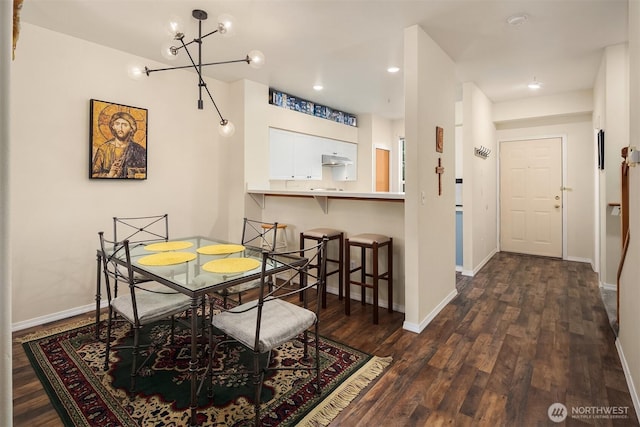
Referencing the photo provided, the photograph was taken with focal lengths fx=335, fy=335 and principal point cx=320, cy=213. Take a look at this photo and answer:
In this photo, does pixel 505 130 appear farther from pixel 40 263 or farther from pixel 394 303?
pixel 40 263

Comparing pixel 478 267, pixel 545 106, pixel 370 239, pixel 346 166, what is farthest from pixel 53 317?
pixel 545 106

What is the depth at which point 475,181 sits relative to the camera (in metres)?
4.55

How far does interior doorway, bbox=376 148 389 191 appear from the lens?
21.3ft

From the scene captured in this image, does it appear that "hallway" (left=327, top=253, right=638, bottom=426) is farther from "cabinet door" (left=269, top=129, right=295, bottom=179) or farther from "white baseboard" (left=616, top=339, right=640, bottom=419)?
"cabinet door" (left=269, top=129, right=295, bottom=179)

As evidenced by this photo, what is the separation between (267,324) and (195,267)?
0.61m

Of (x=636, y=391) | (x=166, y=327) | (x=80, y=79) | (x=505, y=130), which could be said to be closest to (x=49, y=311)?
(x=166, y=327)

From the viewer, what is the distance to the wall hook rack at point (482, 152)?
180 inches

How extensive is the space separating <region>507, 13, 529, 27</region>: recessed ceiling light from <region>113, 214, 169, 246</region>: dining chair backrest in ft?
11.3

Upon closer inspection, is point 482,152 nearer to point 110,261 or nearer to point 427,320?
point 427,320

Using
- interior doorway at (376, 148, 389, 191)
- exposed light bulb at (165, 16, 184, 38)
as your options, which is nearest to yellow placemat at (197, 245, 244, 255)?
exposed light bulb at (165, 16, 184, 38)

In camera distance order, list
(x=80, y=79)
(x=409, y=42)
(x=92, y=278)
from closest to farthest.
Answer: (x=409, y=42), (x=80, y=79), (x=92, y=278)

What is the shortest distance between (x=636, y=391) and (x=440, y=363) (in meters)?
1.01

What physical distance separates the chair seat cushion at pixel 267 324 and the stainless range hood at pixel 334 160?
3776 millimetres

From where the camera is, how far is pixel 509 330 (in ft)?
9.13
